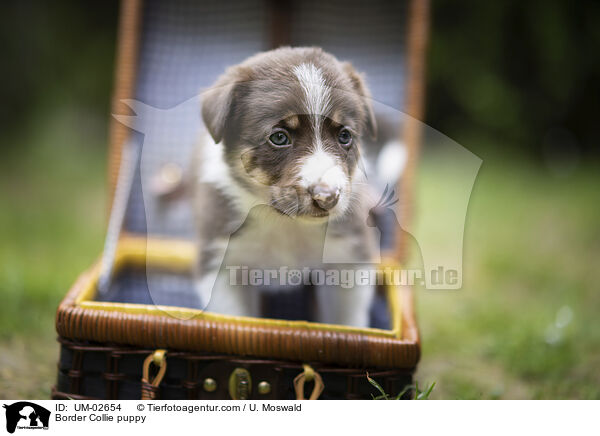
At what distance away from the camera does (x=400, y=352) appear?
127 cm

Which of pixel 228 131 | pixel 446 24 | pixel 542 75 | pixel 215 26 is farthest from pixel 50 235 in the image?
pixel 542 75

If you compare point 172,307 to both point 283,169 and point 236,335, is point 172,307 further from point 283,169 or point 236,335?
point 283,169

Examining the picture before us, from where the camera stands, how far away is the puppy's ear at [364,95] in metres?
1.21

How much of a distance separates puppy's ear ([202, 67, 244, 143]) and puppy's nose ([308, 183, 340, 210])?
25 cm

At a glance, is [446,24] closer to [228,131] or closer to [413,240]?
[413,240]

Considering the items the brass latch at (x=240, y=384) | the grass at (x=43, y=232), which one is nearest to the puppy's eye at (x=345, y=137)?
the brass latch at (x=240, y=384)

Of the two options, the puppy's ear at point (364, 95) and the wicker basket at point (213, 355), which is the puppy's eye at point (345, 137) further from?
the wicker basket at point (213, 355)

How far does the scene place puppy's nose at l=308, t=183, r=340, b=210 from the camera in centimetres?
107

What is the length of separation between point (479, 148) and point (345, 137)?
1.28 metres

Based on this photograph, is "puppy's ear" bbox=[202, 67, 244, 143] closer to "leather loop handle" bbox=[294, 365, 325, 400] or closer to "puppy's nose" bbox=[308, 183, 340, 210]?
"puppy's nose" bbox=[308, 183, 340, 210]

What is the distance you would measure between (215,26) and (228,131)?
2.36 ft
